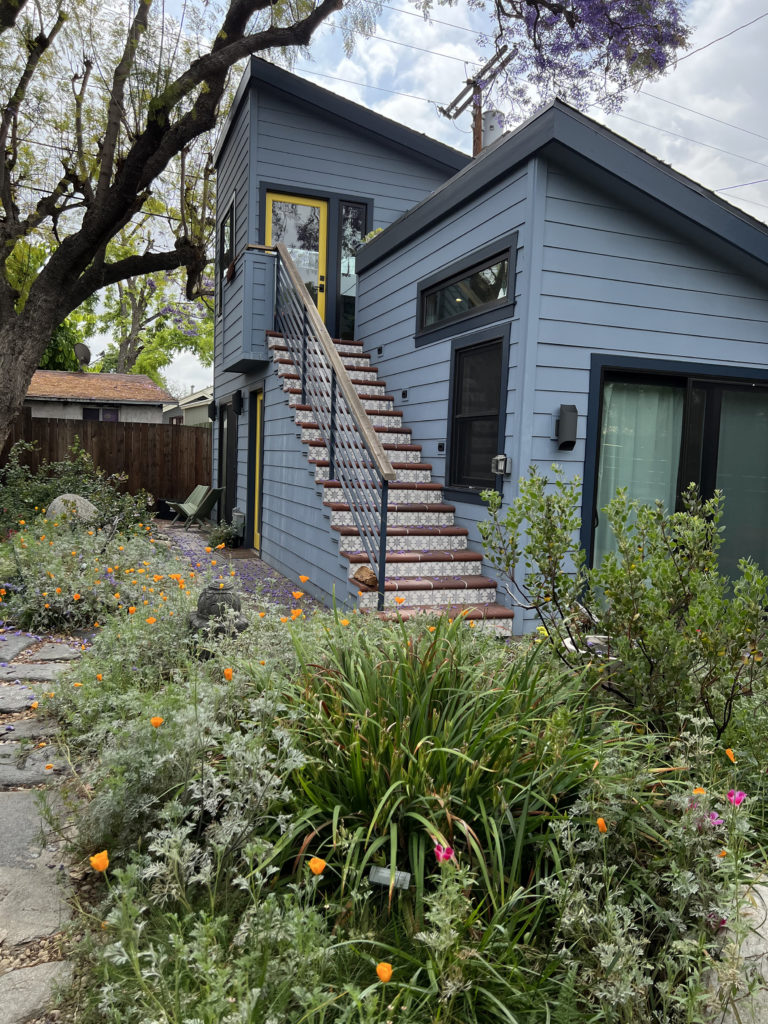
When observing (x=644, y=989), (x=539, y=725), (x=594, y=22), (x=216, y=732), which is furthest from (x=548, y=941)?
(x=594, y=22)

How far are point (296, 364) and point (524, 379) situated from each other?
3157 mm

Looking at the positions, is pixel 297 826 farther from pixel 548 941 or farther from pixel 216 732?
pixel 548 941

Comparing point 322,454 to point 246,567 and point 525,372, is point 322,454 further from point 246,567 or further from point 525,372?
point 525,372

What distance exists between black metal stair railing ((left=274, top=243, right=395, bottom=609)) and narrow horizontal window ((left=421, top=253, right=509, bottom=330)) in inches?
40.4

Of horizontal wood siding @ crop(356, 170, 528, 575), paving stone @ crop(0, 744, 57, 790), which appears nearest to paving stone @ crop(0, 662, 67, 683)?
paving stone @ crop(0, 744, 57, 790)

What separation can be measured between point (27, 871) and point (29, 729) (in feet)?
3.55

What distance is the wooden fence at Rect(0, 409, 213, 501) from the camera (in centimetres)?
1191

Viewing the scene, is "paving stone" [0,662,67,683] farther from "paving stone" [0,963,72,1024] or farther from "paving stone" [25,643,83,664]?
"paving stone" [0,963,72,1024]

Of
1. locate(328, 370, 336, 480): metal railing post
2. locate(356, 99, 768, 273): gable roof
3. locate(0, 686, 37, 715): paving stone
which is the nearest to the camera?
locate(0, 686, 37, 715): paving stone

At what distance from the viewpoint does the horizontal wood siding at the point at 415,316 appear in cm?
474

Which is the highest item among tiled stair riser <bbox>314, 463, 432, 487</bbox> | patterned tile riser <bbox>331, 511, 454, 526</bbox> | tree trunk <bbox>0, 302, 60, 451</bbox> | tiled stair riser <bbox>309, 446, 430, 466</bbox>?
tree trunk <bbox>0, 302, 60, 451</bbox>

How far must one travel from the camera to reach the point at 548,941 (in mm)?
1624

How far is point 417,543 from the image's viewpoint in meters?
5.25

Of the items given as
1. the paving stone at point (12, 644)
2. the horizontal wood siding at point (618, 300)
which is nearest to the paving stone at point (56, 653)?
the paving stone at point (12, 644)
